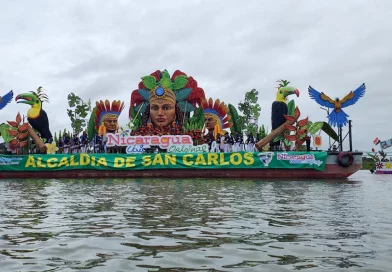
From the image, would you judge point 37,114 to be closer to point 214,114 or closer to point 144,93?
point 144,93

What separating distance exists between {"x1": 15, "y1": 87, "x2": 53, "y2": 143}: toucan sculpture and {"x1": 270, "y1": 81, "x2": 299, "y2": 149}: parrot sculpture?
21.1 metres

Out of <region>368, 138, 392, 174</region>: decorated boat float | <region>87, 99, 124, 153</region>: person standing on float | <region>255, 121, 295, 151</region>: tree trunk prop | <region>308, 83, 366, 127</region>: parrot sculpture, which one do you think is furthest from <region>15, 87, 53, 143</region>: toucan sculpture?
<region>368, 138, 392, 174</region>: decorated boat float

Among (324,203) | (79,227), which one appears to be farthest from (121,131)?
(79,227)

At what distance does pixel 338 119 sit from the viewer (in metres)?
32.2

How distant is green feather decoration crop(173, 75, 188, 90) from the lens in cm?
4266

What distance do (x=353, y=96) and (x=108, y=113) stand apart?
82.2 ft

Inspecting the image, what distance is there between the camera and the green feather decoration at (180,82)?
42656 mm

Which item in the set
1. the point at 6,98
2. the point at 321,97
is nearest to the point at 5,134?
the point at 6,98

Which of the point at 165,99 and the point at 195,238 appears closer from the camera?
the point at 195,238

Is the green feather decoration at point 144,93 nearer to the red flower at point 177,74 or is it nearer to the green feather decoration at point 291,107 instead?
the red flower at point 177,74

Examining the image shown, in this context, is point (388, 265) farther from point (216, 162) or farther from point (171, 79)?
point (171, 79)

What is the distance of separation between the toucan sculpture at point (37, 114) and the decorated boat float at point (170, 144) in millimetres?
90

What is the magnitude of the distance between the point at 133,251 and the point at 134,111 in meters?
→ 38.4

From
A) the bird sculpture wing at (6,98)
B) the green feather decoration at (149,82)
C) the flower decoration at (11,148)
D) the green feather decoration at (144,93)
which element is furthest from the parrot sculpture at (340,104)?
the bird sculpture wing at (6,98)
